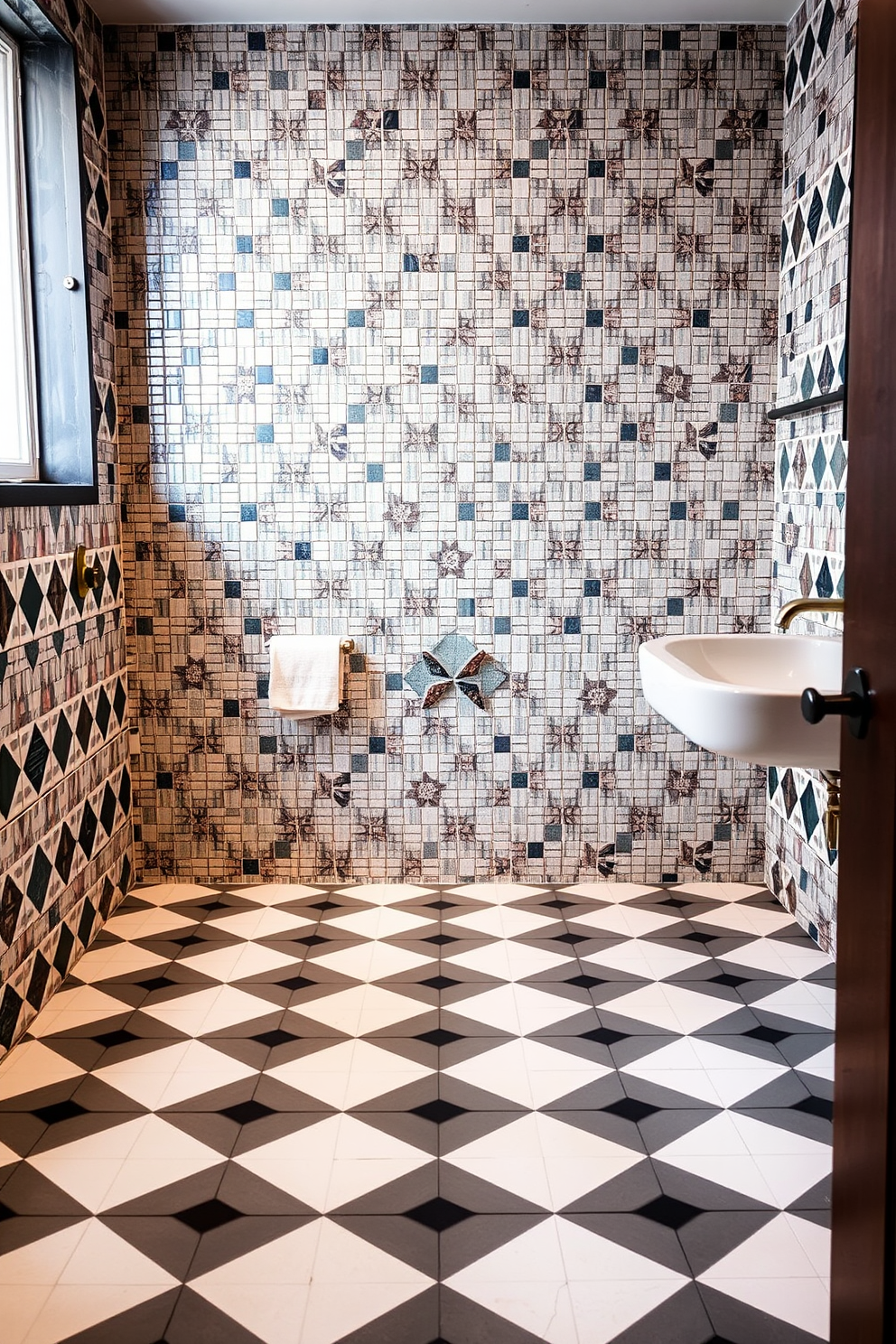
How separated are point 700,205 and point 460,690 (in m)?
1.49

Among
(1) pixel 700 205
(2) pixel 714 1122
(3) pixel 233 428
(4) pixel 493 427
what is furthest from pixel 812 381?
(2) pixel 714 1122

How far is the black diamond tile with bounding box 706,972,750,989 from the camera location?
8.93ft

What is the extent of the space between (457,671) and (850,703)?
2192mm

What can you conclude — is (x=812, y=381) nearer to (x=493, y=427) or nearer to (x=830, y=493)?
(x=830, y=493)

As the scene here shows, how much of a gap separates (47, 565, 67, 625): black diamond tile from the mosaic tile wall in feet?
5.92

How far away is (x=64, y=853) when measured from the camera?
9.13ft

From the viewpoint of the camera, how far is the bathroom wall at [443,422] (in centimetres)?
319

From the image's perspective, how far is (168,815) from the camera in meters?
3.44

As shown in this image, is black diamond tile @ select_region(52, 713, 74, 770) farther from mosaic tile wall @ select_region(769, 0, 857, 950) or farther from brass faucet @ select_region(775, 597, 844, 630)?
mosaic tile wall @ select_region(769, 0, 857, 950)

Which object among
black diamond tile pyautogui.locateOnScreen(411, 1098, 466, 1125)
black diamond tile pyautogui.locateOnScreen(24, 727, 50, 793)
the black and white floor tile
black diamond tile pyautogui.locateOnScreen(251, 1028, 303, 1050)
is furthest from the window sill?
black diamond tile pyautogui.locateOnScreen(411, 1098, 466, 1125)

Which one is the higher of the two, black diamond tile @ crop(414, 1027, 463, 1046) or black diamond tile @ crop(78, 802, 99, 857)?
black diamond tile @ crop(78, 802, 99, 857)

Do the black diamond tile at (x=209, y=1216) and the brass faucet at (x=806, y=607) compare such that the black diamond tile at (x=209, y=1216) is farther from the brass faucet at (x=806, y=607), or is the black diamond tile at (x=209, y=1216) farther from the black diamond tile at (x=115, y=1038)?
the brass faucet at (x=806, y=607)

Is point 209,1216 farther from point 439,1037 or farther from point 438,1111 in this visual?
A: point 439,1037

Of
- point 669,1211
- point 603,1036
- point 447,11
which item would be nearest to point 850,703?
point 669,1211
